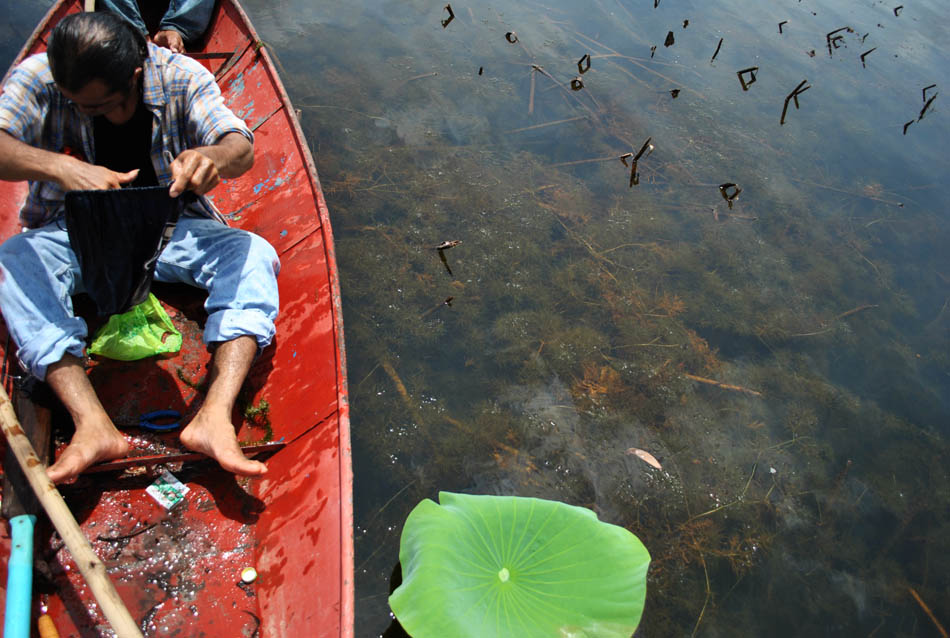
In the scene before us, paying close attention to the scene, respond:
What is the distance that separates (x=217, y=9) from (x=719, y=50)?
572 cm

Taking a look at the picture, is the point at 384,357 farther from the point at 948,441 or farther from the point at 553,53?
the point at 553,53

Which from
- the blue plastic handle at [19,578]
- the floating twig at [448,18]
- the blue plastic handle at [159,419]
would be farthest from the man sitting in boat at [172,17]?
the blue plastic handle at [19,578]

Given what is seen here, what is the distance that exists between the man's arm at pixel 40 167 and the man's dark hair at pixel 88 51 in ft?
0.84

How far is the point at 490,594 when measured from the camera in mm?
2135

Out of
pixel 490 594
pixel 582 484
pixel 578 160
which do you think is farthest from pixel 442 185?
pixel 490 594

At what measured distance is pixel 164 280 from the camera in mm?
2785

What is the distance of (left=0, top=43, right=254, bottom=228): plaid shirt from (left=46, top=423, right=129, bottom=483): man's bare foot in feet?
3.13

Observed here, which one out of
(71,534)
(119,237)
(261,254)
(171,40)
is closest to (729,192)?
(261,254)

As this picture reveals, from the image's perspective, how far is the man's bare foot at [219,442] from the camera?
2139 mm

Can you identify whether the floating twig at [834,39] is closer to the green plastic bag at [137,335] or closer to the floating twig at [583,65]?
the floating twig at [583,65]

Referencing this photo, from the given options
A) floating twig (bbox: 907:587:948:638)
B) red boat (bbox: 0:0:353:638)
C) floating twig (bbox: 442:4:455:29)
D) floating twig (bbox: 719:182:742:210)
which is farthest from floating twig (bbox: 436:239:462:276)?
floating twig (bbox: 442:4:455:29)

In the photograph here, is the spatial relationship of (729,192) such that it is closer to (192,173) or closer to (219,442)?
(192,173)

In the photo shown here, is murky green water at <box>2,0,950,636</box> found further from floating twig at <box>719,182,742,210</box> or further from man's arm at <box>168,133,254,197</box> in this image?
man's arm at <box>168,133,254,197</box>

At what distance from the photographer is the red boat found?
2.05m
